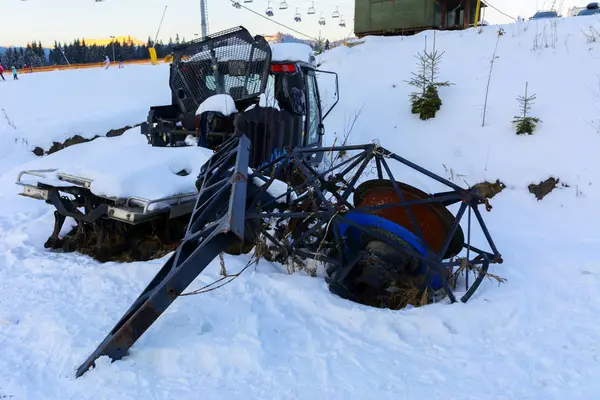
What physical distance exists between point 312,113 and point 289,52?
1.23 metres

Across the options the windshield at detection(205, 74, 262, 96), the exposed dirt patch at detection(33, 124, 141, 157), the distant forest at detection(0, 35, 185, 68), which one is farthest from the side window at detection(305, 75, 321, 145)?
the distant forest at detection(0, 35, 185, 68)

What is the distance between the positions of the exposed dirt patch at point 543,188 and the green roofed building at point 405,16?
11342 mm

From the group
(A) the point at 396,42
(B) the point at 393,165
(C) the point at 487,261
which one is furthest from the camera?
(A) the point at 396,42

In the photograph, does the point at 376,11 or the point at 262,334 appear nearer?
the point at 262,334

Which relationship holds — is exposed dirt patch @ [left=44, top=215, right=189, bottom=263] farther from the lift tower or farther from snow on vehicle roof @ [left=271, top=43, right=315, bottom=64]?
the lift tower

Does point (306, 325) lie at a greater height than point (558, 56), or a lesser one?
lesser

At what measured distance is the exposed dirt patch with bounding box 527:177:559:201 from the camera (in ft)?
24.3

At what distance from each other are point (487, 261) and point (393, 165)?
5.14m

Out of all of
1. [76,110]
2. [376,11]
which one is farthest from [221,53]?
[376,11]

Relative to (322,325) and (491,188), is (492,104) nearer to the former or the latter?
(491,188)

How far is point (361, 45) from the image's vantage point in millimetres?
15906

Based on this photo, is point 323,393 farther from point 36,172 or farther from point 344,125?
point 344,125

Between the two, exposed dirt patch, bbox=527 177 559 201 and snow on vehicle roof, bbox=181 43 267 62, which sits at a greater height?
snow on vehicle roof, bbox=181 43 267 62

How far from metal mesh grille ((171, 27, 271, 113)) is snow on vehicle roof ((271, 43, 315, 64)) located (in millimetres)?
287
